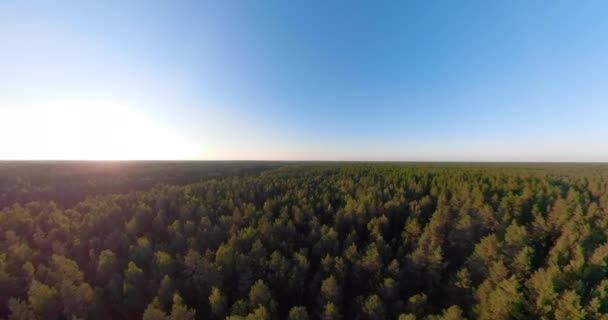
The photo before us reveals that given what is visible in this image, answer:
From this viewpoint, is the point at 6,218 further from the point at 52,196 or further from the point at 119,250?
the point at 52,196

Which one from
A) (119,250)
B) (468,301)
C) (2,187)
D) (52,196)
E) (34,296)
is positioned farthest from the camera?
(2,187)

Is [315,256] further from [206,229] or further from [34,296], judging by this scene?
[34,296]

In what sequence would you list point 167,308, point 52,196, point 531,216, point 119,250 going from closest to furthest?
point 167,308 → point 119,250 → point 531,216 → point 52,196

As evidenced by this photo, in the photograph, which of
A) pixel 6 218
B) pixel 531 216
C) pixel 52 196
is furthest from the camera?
pixel 52 196

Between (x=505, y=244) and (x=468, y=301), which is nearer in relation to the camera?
(x=468, y=301)

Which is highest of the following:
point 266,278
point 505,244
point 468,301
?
point 505,244

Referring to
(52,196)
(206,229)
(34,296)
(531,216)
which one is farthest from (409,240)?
(52,196)

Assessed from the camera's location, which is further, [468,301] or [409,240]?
[409,240]

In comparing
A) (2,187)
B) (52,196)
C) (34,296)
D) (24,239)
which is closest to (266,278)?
(34,296)

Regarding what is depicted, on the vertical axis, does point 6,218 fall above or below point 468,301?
above
